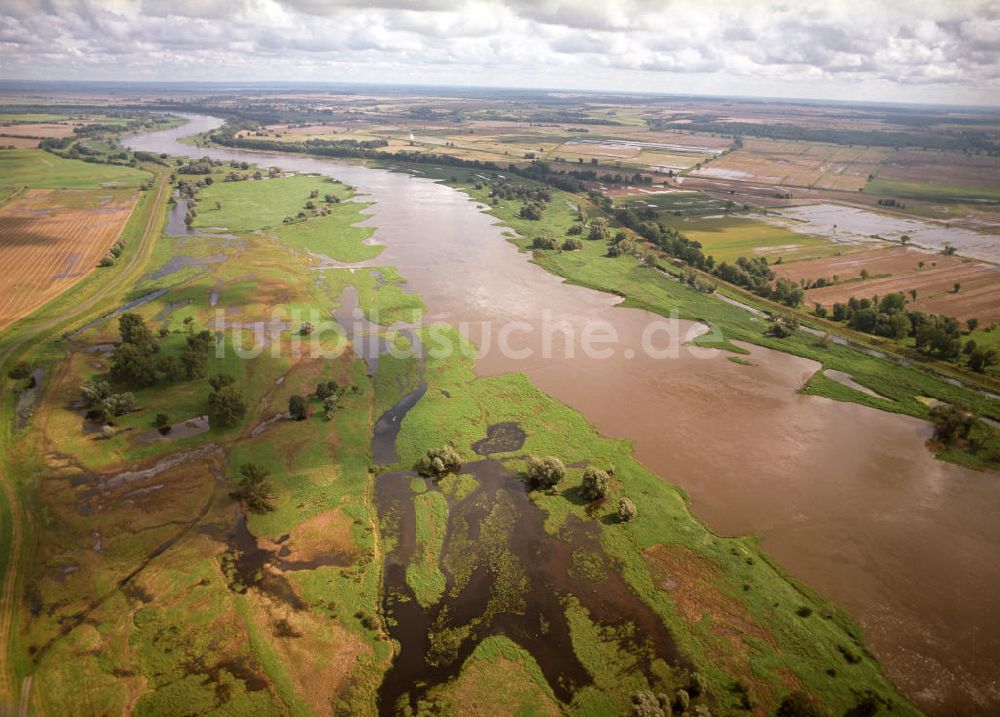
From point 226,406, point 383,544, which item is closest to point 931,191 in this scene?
point 383,544

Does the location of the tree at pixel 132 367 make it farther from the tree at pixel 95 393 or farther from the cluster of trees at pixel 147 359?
the tree at pixel 95 393

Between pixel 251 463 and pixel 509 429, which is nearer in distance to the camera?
pixel 251 463

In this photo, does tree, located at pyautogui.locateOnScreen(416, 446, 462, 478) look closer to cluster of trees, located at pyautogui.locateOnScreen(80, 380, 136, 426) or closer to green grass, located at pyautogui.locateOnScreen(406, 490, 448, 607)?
green grass, located at pyautogui.locateOnScreen(406, 490, 448, 607)

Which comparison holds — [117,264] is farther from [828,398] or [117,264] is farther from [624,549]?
[828,398]

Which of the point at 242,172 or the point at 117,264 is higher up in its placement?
the point at 242,172

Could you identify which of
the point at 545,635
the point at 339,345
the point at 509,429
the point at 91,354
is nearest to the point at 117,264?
the point at 91,354

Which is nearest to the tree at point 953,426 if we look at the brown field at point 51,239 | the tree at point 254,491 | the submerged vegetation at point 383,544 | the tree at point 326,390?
the submerged vegetation at point 383,544

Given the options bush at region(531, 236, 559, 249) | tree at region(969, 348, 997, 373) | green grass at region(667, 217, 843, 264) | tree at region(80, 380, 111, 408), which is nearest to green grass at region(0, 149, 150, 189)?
bush at region(531, 236, 559, 249)
